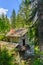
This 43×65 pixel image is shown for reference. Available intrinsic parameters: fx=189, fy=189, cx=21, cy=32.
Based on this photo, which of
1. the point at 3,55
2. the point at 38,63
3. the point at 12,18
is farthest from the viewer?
the point at 12,18

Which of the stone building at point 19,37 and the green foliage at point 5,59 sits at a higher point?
the green foliage at point 5,59

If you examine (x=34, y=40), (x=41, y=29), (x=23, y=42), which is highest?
(x=41, y=29)

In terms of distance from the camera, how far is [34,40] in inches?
208

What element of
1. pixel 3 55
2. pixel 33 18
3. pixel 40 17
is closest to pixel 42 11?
pixel 40 17

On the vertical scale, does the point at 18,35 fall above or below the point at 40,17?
below

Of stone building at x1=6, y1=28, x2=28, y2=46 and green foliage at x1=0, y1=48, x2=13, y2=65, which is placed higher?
green foliage at x1=0, y1=48, x2=13, y2=65

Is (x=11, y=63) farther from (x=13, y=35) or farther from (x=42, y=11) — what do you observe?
(x=13, y=35)

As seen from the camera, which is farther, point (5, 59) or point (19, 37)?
point (19, 37)

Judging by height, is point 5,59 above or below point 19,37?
above

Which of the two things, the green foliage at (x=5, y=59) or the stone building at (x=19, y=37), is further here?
the stone building at (x=19, y=37)

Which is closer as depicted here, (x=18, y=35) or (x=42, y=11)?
(x=42, y=11)

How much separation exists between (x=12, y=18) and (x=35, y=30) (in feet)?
198

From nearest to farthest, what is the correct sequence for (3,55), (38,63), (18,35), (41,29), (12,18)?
(38,63)
(41,29)
(3,55)
(18,35)
(12,18)

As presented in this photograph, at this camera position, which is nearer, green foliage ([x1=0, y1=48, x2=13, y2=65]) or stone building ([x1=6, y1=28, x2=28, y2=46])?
green foliage ([x1=0, y1=48, x2=13, y2=65])
